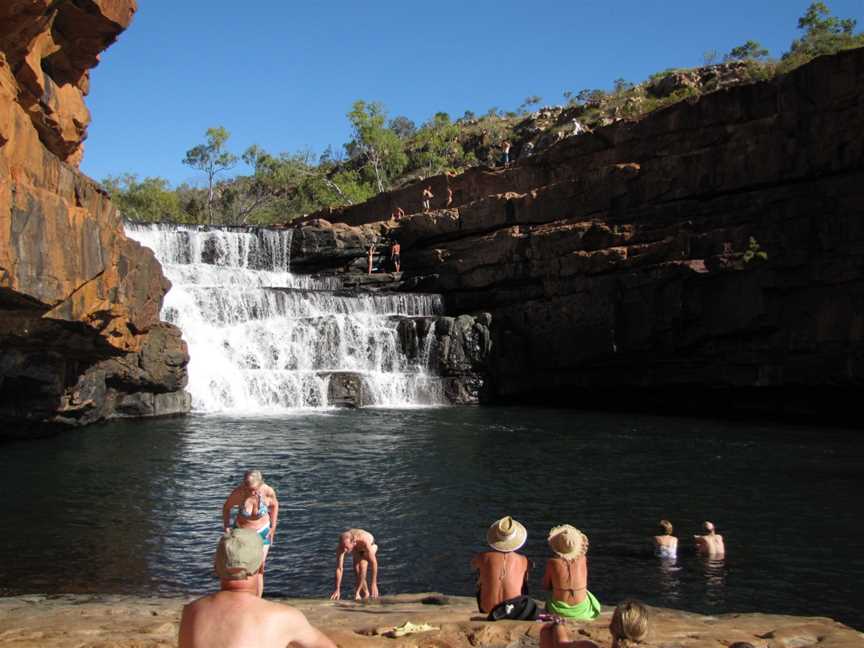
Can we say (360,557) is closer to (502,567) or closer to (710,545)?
(502,567)

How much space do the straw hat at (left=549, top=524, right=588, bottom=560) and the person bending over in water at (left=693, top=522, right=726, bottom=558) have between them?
21.5 feet

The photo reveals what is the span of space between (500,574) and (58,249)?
14064 millimetres

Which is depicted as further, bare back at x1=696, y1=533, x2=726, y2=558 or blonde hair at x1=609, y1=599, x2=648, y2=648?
bare back at x1=696, y1=533, x2=726, y2=558

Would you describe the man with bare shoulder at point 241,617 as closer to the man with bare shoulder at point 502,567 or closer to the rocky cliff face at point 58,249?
the man with bare shoulder at point 502,567

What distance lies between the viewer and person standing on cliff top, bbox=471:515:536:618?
7355 millimetres

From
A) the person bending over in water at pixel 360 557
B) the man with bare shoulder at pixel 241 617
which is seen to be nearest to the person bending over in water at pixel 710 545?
the person bending over in water at pixel 360 557

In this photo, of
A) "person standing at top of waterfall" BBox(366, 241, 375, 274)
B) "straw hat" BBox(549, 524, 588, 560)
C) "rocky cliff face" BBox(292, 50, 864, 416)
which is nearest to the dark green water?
"straw hat" BBox(549, 524, 588, 560)

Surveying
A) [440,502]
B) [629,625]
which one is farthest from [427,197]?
[629,625]

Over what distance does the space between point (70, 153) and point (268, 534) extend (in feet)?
49.7

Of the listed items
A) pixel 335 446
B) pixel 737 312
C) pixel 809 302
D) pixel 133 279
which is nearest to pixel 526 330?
pixel 737 312

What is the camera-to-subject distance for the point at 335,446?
909 inches

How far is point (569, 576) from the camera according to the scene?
7.23 m

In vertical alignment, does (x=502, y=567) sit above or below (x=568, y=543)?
below

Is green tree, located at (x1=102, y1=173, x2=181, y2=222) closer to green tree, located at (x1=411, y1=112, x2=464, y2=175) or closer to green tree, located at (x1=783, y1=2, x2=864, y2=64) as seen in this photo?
green tree, located at (x1=411, y1=112, x2=464, y2=175)
